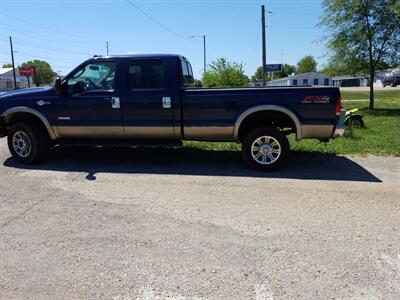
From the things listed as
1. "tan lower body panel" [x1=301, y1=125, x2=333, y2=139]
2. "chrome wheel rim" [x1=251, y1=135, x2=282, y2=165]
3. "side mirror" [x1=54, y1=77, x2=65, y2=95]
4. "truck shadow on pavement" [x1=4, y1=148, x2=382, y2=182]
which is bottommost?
"truck shadow on pavement" [x1=4, y1=148, x2=382, y2=182]

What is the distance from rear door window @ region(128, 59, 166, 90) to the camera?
6.97 meters

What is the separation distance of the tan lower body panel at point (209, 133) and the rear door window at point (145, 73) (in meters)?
1.02

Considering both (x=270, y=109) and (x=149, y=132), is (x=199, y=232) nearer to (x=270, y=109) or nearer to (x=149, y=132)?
(x=270, y=109)

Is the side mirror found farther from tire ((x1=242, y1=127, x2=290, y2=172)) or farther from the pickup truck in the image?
tire ((x1=242, y1=127, x2=290, y2=172))

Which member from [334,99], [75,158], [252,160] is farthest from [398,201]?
[75,158]

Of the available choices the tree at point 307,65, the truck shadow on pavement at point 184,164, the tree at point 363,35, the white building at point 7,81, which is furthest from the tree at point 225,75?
the tree at point 307,65

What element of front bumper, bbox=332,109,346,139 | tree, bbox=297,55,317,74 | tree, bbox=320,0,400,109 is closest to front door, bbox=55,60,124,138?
front bumper, bbox=332,109,346,139

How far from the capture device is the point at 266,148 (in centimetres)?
675

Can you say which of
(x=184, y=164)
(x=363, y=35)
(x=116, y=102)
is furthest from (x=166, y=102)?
(x=363, y=35)

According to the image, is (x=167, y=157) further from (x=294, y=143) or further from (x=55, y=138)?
(x=294, y=143)

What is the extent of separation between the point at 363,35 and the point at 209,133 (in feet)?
49.2

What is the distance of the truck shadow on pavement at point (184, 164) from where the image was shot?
6671 mm

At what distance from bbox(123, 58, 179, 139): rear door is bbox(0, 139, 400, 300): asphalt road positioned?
0.79m

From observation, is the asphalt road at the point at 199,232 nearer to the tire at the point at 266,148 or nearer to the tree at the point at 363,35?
the tire at the point at 266,148
